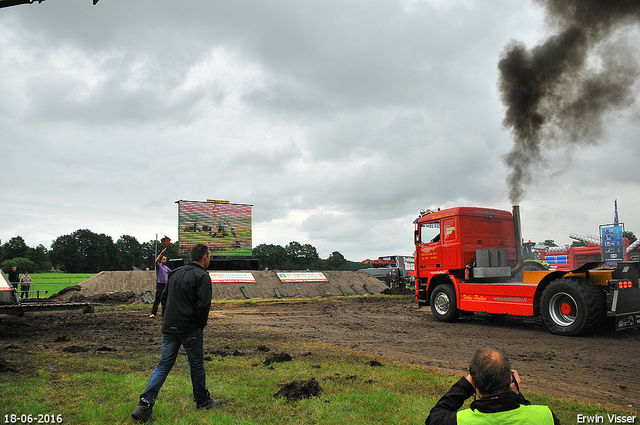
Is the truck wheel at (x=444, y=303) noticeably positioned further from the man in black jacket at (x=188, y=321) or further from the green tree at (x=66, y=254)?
the green tree at (x=66, y=254)

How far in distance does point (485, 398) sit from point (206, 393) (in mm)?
3430

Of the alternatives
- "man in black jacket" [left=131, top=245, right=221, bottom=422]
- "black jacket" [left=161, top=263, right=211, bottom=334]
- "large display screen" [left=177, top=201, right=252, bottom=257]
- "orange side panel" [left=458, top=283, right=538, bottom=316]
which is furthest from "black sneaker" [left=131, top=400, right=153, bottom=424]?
"large display screen" [left=177, top=201, right=252, bottom=257]

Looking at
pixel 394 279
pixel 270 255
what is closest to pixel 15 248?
pixel 270 255

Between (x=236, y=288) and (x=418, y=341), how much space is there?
690 inches

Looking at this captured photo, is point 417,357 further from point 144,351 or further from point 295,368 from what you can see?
point 144,351

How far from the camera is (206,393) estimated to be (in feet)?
15.6

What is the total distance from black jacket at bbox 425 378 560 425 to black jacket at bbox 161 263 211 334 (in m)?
2.85

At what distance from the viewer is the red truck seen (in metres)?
9.52

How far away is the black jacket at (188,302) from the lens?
464 cm

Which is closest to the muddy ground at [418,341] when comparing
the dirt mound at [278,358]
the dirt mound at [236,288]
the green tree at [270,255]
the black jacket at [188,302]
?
the dirt mound at [278,358]

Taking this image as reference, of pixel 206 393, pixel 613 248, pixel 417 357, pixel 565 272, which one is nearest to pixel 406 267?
pixel 613 248

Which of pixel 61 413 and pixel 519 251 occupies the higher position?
pixel 519 251

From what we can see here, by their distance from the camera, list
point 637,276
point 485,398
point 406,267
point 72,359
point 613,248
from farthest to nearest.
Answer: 1. point 406,267
2. point 613,248
3. point 637,276
4. point 72,359
5. point 485,398

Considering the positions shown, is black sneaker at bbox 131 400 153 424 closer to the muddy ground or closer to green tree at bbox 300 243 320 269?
the muddy ground
